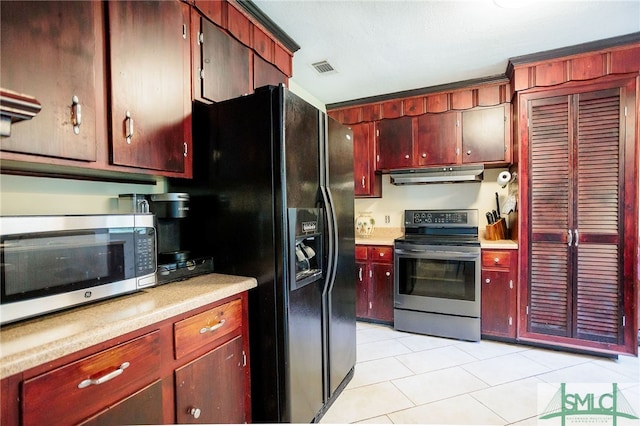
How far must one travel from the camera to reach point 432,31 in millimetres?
2227

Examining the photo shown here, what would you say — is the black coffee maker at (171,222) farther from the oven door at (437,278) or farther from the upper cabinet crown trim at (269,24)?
the oven door at (437,278)

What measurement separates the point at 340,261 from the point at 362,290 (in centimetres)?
143

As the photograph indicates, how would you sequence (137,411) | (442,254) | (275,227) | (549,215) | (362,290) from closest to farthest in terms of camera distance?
(137,411), (275,227), (549,215), (442,254), (362,290)

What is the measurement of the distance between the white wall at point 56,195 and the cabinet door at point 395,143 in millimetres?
2536

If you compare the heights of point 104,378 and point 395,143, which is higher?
point 395,143

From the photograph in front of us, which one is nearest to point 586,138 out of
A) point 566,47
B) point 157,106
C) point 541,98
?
point 541,98

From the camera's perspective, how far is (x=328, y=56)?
8.42 feet

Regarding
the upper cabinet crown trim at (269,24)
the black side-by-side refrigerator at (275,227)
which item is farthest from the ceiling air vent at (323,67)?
the black side-by-side refrigerator at (275,227)

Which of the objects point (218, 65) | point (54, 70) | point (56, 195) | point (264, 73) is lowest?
point (56, 195)

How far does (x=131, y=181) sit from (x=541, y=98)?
317cm

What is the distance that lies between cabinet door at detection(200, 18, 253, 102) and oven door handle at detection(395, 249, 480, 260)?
6.88 ft

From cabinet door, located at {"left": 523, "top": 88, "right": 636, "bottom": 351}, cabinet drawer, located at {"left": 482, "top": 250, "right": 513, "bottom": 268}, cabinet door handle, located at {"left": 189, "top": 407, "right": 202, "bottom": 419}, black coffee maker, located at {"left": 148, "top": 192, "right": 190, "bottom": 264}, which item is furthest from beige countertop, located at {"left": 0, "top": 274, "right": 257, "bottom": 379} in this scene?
cabinet door, located at {"left": 523, "top": 88, "right": 636, "bottom": 351}

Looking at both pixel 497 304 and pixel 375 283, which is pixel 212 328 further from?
pixel 497 304

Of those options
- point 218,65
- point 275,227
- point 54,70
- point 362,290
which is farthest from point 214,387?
point 362,290
